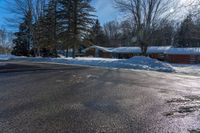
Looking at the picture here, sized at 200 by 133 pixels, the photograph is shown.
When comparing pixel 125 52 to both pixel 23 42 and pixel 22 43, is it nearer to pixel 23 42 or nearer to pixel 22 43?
pixel 23 42

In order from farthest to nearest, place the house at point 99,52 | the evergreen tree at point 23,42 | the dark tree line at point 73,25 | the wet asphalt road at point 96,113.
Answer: the house at point 99,52 < the evergreen tree at point 23,42 < the dark tree line at point 73,25 < the wet asphalt road at point 96,113

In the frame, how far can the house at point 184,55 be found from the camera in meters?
46.2

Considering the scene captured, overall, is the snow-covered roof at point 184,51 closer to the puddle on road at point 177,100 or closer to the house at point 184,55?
the house at point 184,55

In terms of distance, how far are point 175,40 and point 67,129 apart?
69.6 m

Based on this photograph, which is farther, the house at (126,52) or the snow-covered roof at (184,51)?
the house at (126,52)

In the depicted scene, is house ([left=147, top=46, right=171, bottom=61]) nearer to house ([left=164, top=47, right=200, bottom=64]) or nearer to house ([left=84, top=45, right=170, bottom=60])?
house ([left=84, top=45, right=170, bottom=60])

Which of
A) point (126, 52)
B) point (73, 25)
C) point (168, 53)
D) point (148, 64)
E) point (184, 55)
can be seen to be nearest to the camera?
point (148, 64)

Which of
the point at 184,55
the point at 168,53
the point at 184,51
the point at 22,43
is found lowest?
the point at 184,55

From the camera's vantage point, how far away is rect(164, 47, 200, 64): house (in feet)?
152

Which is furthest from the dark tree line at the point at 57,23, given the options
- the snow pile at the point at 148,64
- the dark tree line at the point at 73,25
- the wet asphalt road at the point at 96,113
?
the wet asphalt road at the point at 96,113

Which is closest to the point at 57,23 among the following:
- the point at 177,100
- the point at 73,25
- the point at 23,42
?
the point at 73,25

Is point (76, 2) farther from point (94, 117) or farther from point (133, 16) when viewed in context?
point (94, 117)

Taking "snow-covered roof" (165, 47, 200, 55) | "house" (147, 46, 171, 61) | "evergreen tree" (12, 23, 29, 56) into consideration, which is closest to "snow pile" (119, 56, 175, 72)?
"snow-covered roof" (165, 47, 200, 55)

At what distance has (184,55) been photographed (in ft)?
154
